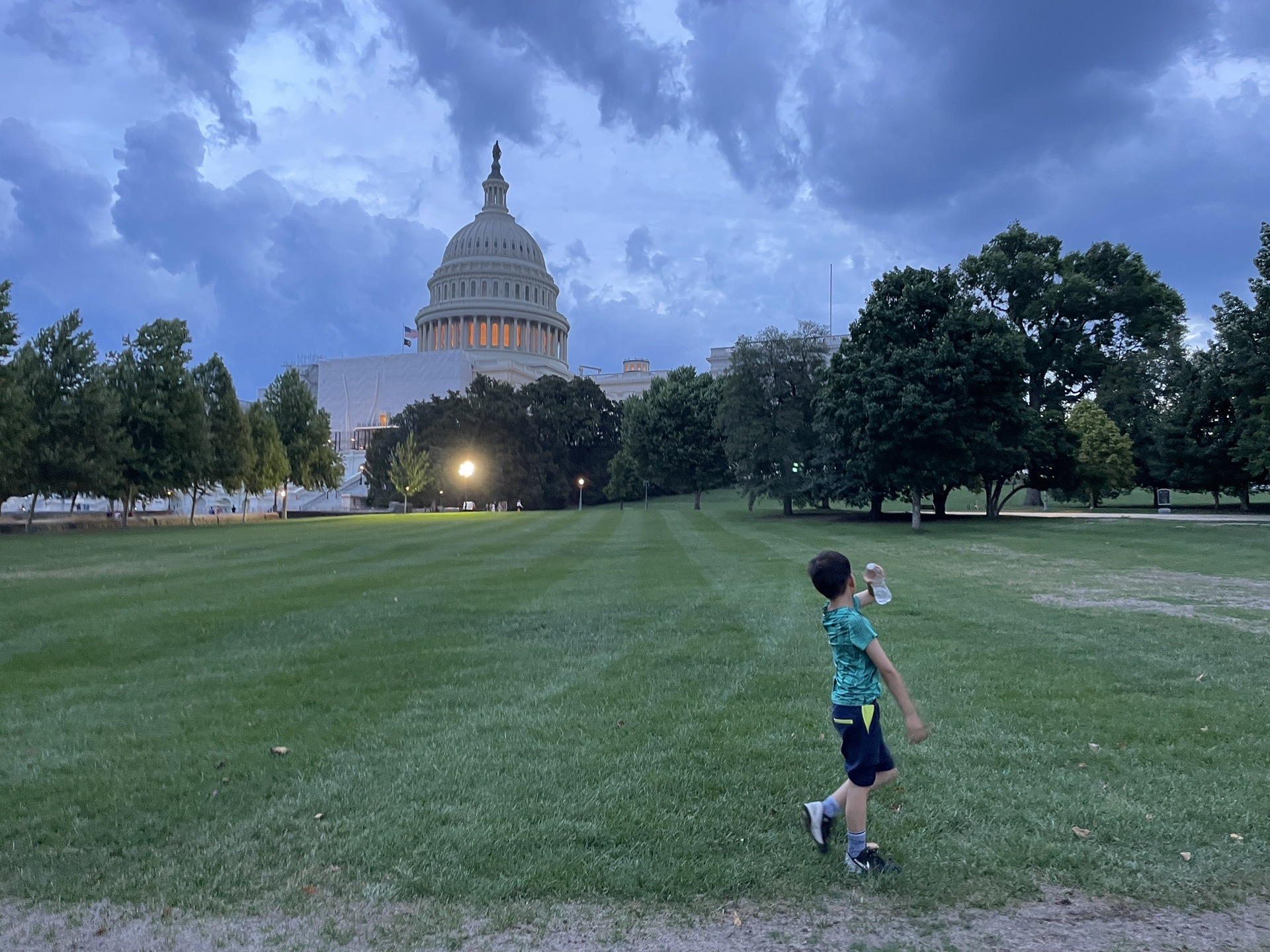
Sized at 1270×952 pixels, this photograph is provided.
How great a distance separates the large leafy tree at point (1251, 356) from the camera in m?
34.5

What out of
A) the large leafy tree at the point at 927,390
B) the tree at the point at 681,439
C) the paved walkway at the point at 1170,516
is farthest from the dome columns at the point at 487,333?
the large leafy tree at the point at 927,390

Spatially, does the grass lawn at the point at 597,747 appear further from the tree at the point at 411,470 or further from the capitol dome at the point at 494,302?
the capitol dome at the point at 494,302

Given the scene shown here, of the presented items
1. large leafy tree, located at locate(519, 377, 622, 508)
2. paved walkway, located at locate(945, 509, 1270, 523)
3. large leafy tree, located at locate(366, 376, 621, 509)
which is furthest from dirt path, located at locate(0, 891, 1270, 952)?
large leafy tree, located at locate(519, 377, 622, 508)

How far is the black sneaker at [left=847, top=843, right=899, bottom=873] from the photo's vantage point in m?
4.29

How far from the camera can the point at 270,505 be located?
274 ft

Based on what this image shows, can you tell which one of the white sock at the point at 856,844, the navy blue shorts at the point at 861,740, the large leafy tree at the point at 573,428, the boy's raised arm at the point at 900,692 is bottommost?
the white sock at the point at 856,844

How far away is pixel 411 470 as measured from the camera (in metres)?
66.8

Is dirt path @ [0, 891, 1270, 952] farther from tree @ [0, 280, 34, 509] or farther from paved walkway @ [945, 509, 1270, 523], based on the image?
paved walkway @ [945, 509, 1270, 523]

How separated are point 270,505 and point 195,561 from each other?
222ft

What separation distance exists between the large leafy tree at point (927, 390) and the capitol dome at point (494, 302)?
3752 inches

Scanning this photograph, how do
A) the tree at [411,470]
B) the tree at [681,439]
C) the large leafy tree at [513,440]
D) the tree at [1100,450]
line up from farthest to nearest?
the large leafy tree at [513,440], the tree at [411,470], the tree at [681,439], the tree at [1100,450]

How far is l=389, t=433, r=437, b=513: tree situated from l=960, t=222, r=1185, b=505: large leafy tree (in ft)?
137

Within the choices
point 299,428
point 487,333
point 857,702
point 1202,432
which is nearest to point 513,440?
point 299,428

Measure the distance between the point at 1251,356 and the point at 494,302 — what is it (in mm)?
107077
